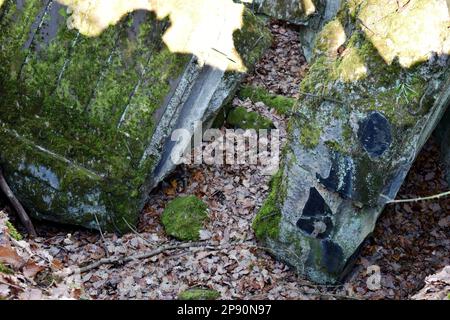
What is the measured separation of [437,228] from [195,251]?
10.0 ft

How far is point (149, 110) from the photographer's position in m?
6.22

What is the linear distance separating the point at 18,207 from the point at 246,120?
3.40m

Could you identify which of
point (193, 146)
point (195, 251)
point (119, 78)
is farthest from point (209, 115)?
point (195, 251)

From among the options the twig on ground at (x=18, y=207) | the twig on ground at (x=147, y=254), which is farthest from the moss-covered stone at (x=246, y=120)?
the twig on ground at (x=18, y=207)

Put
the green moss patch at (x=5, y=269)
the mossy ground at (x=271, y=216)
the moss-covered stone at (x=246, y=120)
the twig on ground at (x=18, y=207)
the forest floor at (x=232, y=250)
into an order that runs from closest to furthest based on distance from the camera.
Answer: the green moss patch at (x=5, y=269), the forest floor at (x=232, y=250), the mossy ground at (x=271, y=216), the twig on ground at (x=18, y=207), the moss-covered stone at (x=246, y=120)

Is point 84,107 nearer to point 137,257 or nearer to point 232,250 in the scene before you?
point 137,257

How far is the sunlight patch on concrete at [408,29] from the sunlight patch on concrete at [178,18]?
1969mm

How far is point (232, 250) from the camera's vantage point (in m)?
5.96

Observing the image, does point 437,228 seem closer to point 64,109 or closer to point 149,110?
point 149,110

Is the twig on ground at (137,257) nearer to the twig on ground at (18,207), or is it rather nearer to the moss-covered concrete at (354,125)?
the moss-covered concrete at (354,125)

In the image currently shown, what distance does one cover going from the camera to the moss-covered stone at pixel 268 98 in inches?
310

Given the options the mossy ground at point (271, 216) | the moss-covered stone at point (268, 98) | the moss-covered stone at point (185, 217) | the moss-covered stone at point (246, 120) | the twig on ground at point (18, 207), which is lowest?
the twig on ground at point (18, 207)

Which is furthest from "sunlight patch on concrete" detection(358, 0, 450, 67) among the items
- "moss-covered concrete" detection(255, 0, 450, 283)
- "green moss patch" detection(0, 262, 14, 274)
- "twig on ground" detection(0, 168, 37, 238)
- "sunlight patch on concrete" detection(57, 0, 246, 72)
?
"twig on ground" detection(0, 168, 37, 238)

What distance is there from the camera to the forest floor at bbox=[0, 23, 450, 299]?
546 centimetres
